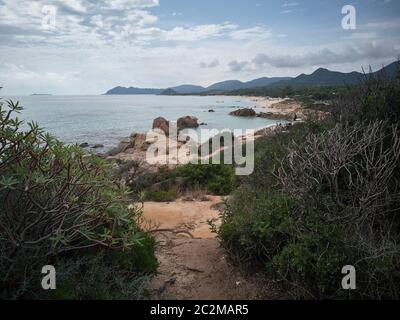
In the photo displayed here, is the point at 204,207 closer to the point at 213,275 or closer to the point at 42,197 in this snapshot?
the point at 213,275

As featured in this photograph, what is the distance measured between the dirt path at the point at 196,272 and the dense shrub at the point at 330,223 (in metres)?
0.33

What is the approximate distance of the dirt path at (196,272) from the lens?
4809 mm

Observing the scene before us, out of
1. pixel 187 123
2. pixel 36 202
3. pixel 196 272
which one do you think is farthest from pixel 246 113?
pixel 36 202

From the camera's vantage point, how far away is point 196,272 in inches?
217

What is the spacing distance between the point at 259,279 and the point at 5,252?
11.0ft

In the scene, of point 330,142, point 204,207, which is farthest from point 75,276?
point 204,207

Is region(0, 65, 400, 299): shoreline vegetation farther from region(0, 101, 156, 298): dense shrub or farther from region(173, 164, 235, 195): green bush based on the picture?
region(173, 164, 235, 195): green bush

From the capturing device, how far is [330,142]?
4.90 m

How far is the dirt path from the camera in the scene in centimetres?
481

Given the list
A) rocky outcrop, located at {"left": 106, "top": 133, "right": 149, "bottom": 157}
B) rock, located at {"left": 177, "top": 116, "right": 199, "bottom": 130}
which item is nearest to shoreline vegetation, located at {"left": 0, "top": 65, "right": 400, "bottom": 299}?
rocky outcrop, located at {"left": 106, "top": 133, "right": 149, "bottom": 157}

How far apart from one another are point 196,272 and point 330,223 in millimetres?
2233

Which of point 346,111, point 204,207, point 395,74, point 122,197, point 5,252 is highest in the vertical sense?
point 395,74

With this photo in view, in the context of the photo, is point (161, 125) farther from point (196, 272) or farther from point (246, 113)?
point (196, 272)
